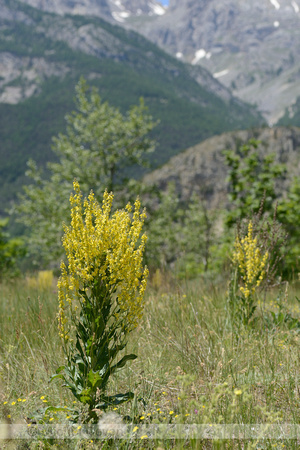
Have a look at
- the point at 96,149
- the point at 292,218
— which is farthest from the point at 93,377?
the point at 96,149

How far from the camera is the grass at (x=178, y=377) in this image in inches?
112

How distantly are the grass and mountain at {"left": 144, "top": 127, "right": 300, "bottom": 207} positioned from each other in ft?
346

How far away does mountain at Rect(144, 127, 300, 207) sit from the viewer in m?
113

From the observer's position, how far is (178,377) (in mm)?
2553

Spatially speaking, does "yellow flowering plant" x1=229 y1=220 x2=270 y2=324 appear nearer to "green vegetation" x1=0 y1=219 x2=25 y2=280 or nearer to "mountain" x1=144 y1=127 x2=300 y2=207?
"green vegetation" x1=0 y1=219 x2=25 y2=280

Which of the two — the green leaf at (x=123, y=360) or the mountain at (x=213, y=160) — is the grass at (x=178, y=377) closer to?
the green leaf at (x=123, y=360)

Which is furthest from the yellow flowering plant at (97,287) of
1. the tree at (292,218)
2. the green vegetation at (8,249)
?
the green vegetation at (8,249)

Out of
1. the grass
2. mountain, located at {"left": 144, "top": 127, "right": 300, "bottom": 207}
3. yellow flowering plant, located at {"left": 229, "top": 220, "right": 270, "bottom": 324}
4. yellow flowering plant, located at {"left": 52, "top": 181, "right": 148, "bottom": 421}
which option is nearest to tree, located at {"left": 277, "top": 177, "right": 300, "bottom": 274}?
yellow flowering plant, located at {"left": 229, "top": 220, "right": 270, "bottom": 324}

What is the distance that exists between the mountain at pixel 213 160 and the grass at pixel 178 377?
346 ft

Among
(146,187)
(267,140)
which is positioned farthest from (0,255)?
(267,140)

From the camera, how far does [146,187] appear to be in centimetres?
2061

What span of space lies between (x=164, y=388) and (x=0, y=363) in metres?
1.70

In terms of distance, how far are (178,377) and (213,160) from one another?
120 meters

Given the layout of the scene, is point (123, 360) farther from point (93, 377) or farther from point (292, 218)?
point (292, 218)
